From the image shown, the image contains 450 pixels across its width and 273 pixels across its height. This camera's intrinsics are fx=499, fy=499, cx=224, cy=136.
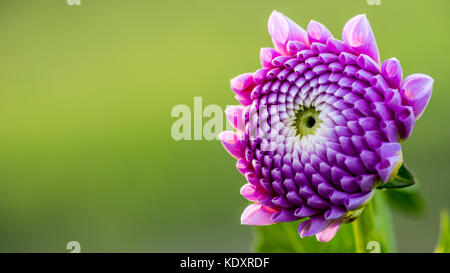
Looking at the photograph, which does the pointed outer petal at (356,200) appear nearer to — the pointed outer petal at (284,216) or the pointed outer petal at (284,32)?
the pointed outer petal at (284,216)

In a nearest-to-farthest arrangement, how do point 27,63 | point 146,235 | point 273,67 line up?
point 273,67
point 146,235
point 27,63

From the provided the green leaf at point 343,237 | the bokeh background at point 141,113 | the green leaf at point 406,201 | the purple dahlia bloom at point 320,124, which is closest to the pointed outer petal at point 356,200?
the purple dahlia bloom at point 320,124

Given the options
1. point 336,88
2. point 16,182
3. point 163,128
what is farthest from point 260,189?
point 16,182

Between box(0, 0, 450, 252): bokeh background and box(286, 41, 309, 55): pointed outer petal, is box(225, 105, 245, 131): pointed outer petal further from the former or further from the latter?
box(0, 0, 450, 252): bokeh background

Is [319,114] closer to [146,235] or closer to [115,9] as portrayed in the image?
[146,235]

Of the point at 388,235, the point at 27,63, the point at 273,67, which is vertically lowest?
the point at 388,235

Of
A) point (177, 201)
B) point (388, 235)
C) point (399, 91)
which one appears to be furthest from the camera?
point (177, 201)

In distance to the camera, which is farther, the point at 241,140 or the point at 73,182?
the point at 73,182

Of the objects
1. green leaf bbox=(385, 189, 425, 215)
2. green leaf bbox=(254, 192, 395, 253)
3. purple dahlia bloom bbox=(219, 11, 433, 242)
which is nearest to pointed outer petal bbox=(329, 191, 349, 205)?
purple dahlia bloom bbox=(219, 11, 433, 242)
